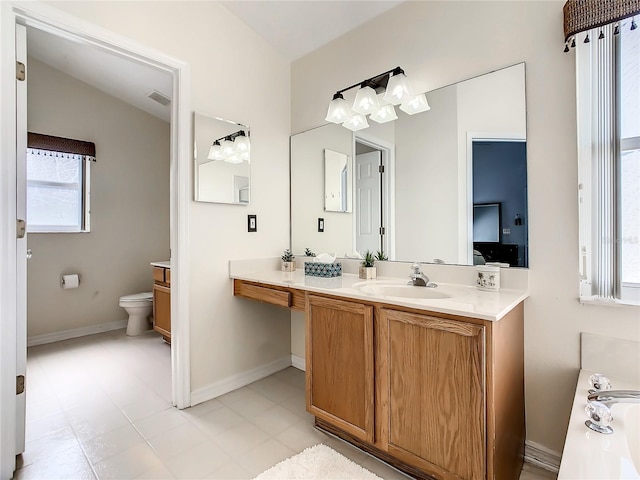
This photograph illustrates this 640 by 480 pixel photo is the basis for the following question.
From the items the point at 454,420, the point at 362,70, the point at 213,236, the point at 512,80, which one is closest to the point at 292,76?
the point at 362,70

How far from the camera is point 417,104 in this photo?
1926 millimetres

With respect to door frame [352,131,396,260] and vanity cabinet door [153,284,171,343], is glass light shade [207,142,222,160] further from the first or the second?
vanity cabinet door [153,284,171,343]

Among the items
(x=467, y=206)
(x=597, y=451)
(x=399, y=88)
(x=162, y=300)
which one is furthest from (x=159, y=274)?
(x=597, y=451)

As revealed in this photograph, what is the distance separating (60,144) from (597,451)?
4570 mm

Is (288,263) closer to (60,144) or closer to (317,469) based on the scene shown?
(317,469)

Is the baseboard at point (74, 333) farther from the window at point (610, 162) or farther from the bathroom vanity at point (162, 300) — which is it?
the window at point (610, 162)

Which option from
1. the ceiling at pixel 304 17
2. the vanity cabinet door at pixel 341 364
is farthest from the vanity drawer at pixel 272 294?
the ceiling at pixel 304 17

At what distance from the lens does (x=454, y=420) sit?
4.08 feet

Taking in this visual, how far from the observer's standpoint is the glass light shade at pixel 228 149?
7.38ft

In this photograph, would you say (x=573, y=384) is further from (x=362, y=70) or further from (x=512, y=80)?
(x=362, y=70)

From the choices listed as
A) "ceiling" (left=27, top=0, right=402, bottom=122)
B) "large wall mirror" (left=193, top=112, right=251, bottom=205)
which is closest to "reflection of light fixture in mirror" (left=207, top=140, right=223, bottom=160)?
"large wall mirror" (left=193, top=112, right=251, bottom=205)

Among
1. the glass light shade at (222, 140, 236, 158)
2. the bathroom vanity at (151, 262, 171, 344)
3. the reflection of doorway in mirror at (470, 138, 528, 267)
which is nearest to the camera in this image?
the reflection of doorway in mirror at (470, 138, 528, 267)

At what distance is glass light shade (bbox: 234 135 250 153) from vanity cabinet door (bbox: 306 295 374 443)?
4.17ft

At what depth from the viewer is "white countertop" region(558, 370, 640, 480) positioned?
0.84 m
